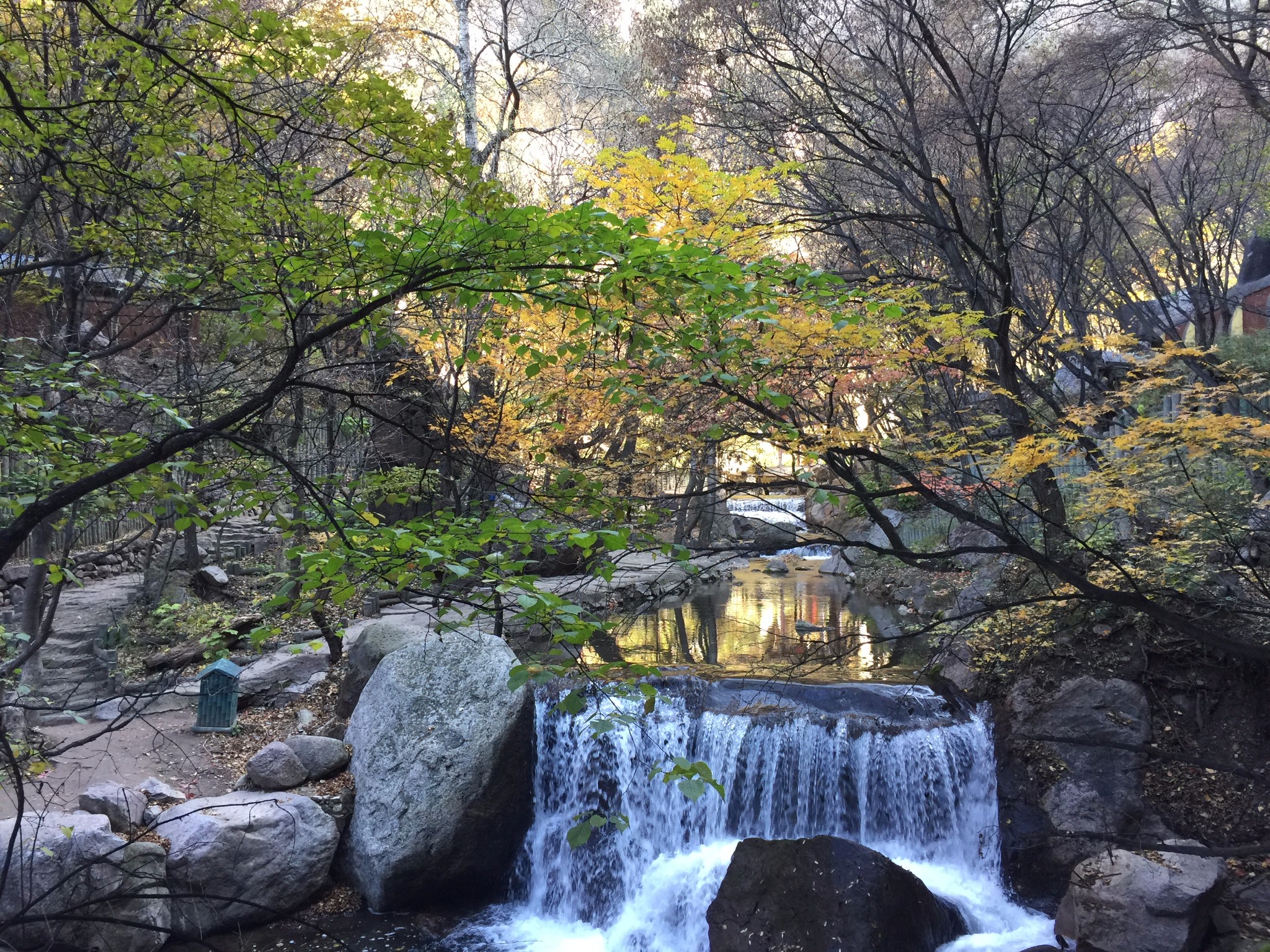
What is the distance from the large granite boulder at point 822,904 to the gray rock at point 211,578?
32.7ft

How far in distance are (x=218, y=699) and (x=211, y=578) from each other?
489cm

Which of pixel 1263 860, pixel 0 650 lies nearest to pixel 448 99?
pixel 0 650

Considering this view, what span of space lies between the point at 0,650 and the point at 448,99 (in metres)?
13.6

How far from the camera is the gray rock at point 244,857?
6527 mm

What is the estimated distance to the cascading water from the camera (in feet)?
23.2

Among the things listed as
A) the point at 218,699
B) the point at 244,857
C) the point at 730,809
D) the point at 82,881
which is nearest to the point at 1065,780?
the point at 730,809

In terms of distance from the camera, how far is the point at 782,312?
18.4 feet

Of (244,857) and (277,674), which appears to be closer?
(244,857)

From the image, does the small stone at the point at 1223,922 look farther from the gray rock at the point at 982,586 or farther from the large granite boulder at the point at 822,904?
the gray rock at the point at 982,586

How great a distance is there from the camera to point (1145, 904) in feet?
18.2

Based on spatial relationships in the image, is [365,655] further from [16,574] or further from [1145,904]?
[1145,904]

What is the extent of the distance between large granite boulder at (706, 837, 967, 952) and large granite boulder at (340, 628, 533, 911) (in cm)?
238

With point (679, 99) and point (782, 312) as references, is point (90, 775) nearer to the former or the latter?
point (782, 312)

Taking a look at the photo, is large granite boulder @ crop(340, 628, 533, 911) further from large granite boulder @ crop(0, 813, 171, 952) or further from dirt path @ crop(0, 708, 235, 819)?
large granite boulder @ crop(0, 813, 171, 952)
